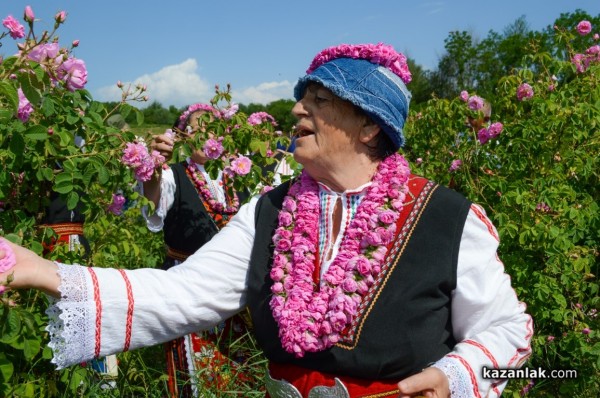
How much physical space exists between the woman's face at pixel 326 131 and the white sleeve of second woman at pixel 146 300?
261 mm

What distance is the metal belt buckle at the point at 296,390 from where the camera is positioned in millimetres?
1697

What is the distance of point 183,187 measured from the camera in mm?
3697

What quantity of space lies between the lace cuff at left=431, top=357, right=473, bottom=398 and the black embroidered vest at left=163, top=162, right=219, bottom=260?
216 cm

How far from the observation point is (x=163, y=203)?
3545 millimetres

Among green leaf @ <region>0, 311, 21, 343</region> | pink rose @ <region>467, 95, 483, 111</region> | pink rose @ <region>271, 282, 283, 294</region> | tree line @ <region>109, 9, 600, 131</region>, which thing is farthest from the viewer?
tree line @ <region>109, 9, 600, 131</region>

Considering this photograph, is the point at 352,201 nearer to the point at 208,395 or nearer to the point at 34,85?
the point at 34,85

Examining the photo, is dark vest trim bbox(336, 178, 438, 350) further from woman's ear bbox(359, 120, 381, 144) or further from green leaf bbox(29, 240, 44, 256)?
green leaf bbox(29, 240, 44, 256)

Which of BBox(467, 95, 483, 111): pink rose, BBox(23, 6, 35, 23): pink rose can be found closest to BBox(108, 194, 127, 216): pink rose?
BBox(23, 6, 35, 23): pink rose

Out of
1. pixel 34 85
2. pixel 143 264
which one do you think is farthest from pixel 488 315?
pixel 143 264

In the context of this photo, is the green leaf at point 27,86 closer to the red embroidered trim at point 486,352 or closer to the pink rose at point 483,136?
the red embroidered trim at point 486,352

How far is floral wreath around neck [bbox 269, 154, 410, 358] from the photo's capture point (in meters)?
1.71

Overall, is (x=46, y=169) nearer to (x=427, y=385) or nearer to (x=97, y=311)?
(x=97, y=311)

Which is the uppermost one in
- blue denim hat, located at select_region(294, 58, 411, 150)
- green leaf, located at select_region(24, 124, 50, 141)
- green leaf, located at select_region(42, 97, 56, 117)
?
blue denim hat, located at select_region(294, 58, 411, 150)

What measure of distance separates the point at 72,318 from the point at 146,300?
20 centimetres
